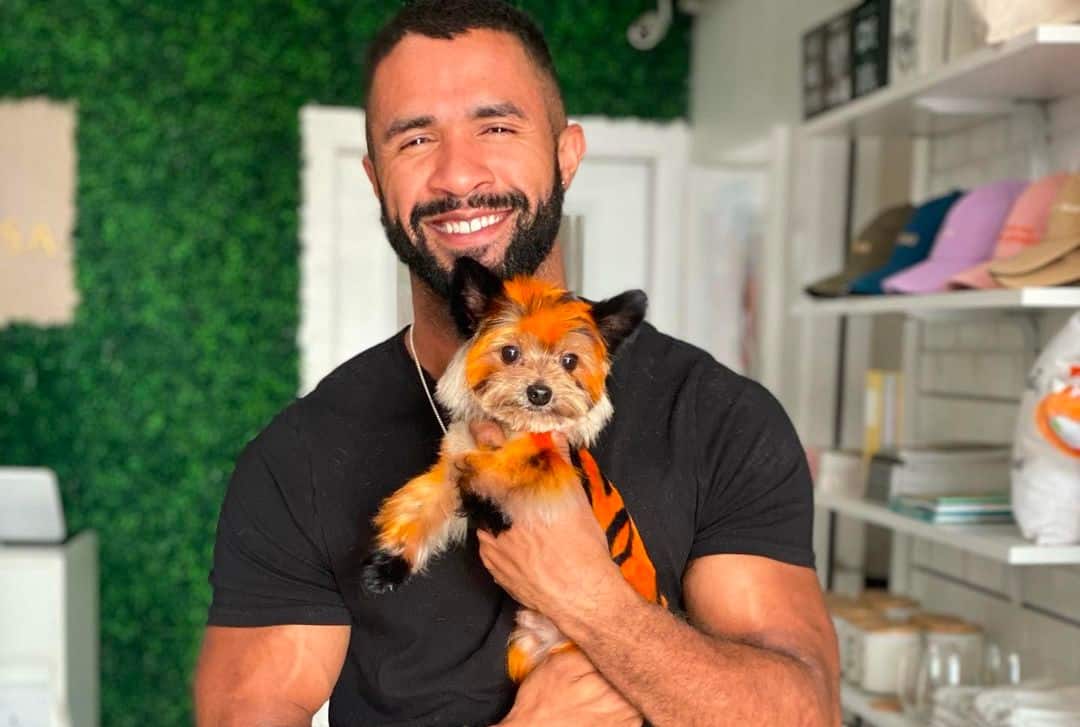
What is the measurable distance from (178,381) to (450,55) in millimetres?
3009

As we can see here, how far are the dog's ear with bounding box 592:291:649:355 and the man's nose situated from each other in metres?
0.25

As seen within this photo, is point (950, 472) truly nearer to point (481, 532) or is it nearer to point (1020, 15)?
point (1020, 15)

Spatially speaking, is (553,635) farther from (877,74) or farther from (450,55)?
(877,74)

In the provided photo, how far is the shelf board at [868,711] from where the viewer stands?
2.26 metres

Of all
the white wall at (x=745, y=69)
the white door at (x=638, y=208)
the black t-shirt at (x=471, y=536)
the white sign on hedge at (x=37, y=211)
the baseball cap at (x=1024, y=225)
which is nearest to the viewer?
the black t-shirt at (x=471, y=536)

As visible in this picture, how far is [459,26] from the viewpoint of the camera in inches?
58.2

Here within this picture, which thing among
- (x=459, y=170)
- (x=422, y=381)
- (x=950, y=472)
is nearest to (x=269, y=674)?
(x=422, y=381)

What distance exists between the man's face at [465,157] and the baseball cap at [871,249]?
4.18ft

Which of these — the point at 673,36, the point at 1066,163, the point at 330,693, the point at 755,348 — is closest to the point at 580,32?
the point at 673,36

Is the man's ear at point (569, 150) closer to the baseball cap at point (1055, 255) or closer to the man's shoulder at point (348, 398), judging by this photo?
the man's shoulder at point (348, 398)

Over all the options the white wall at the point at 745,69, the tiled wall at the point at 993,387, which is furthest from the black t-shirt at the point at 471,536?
the white wall at the point at 745,69

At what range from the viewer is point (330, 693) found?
1422 millimetres

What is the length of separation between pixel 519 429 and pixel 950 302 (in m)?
1.14

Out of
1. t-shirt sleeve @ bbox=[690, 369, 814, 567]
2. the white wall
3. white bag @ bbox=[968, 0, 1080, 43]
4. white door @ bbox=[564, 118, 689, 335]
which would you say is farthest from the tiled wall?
white door @ bbox=[564, 118, 689, 335]
